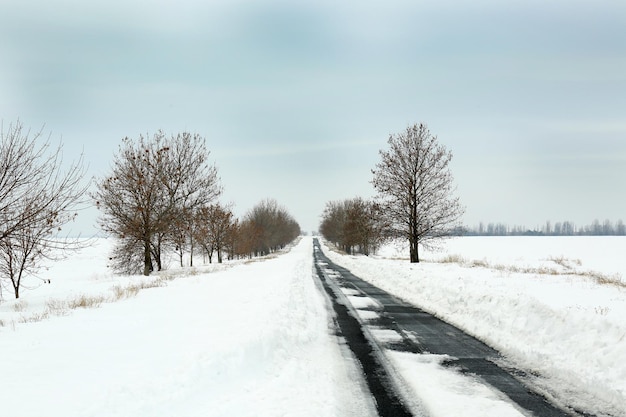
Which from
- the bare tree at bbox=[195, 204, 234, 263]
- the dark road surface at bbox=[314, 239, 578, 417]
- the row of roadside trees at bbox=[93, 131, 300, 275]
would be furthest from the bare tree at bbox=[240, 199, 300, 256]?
the dark road surface at bbox=[314, 239, 578, 417]

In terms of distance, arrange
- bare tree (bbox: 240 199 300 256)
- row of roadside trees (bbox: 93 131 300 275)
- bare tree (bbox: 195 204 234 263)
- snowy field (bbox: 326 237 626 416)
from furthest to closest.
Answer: bare tree (bbox: 240 199 300 256), bare tree (bbox: 195 204 234 263), row of roadside trees (bbox: 93 131 300 275), snowy field (bbox: 326 237 626 416)

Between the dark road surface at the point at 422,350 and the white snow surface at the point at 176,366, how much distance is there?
34 cm

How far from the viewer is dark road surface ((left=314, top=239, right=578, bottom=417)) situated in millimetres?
4852

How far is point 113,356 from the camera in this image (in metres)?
5.98

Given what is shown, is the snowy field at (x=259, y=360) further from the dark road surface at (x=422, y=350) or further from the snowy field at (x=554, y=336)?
the dark road surface at (x=422, y=350)

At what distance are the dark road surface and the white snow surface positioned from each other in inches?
13.4

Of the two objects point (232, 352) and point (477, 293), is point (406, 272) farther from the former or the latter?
point (232, 352)

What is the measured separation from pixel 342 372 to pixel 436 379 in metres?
1.38

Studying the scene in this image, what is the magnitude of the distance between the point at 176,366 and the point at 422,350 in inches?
172

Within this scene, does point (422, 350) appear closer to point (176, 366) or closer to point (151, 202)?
point (176, 366)

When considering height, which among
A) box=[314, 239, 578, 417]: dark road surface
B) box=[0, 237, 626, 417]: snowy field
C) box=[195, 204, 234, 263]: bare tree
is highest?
box=[195, 204, 234, 263]: bare tree

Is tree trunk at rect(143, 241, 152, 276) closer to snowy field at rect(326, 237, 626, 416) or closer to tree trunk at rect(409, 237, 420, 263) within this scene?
tree trunk at rect(409, 237, 420, 263)

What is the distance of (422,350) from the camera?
24.1 ft

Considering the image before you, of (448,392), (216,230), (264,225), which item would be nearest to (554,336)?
(448,392)
